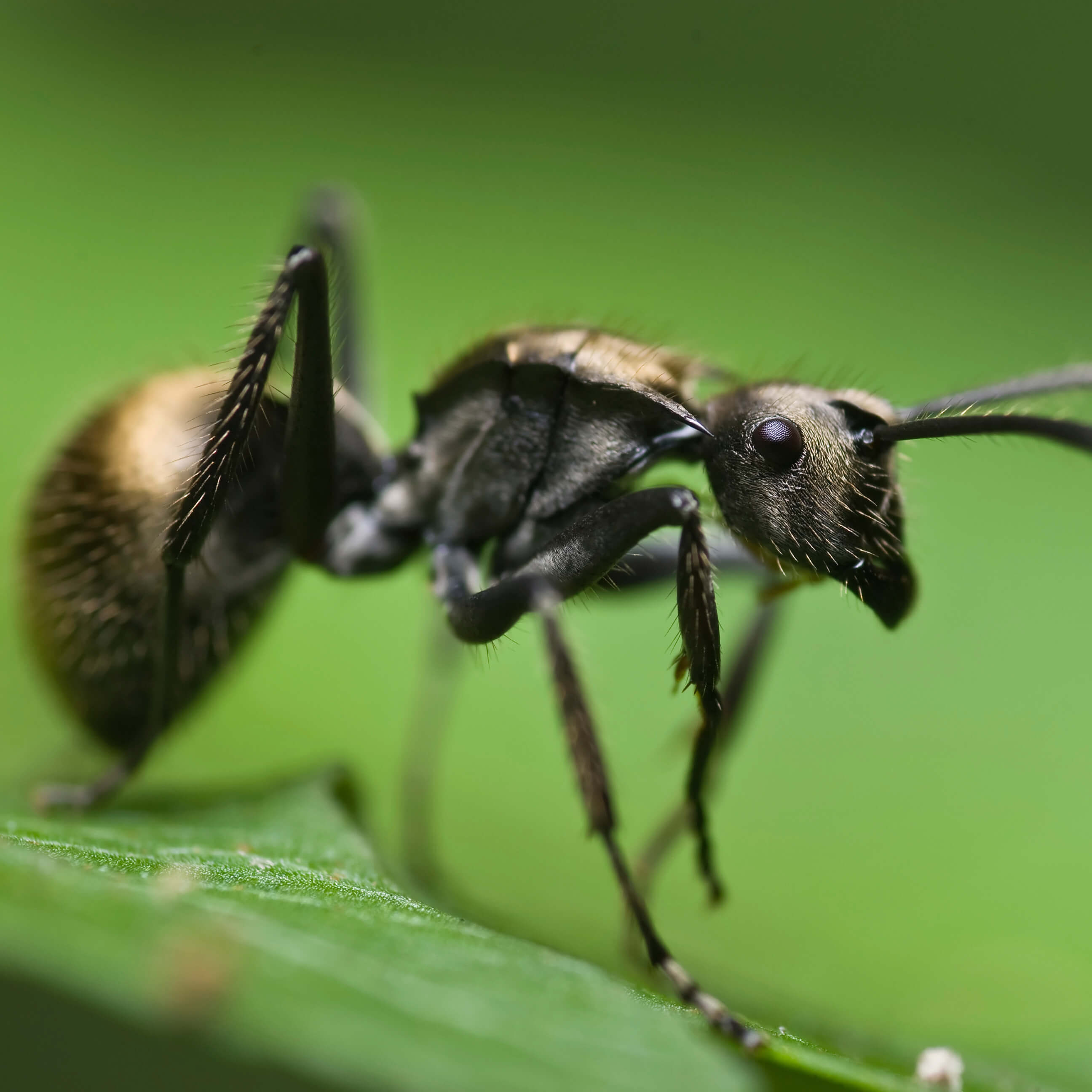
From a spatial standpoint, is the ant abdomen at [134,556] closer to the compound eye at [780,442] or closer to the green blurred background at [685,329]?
the green blurred background at [685,329]

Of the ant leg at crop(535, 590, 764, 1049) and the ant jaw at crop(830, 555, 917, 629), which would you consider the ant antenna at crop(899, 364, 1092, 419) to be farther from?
the ant leg at crop(535, 590, 764, 1049)

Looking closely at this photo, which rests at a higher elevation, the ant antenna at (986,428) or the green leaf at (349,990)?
the ant antenna at (986,428)

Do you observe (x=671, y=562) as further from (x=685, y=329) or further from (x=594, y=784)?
(x=685, y=329)

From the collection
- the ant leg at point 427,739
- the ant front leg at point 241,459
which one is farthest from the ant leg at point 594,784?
the ant leg at point 427,739

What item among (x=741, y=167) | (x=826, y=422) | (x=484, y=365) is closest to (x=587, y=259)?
(x=741, y=167)

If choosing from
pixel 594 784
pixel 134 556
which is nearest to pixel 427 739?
pixel 134 556

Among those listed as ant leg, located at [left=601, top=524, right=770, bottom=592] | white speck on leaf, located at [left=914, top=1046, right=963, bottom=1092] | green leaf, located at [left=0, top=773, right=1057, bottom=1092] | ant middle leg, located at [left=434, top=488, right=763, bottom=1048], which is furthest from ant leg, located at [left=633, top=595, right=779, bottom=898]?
green leaf, located at [left=0, top=773, right=1057, bottom=1092]
